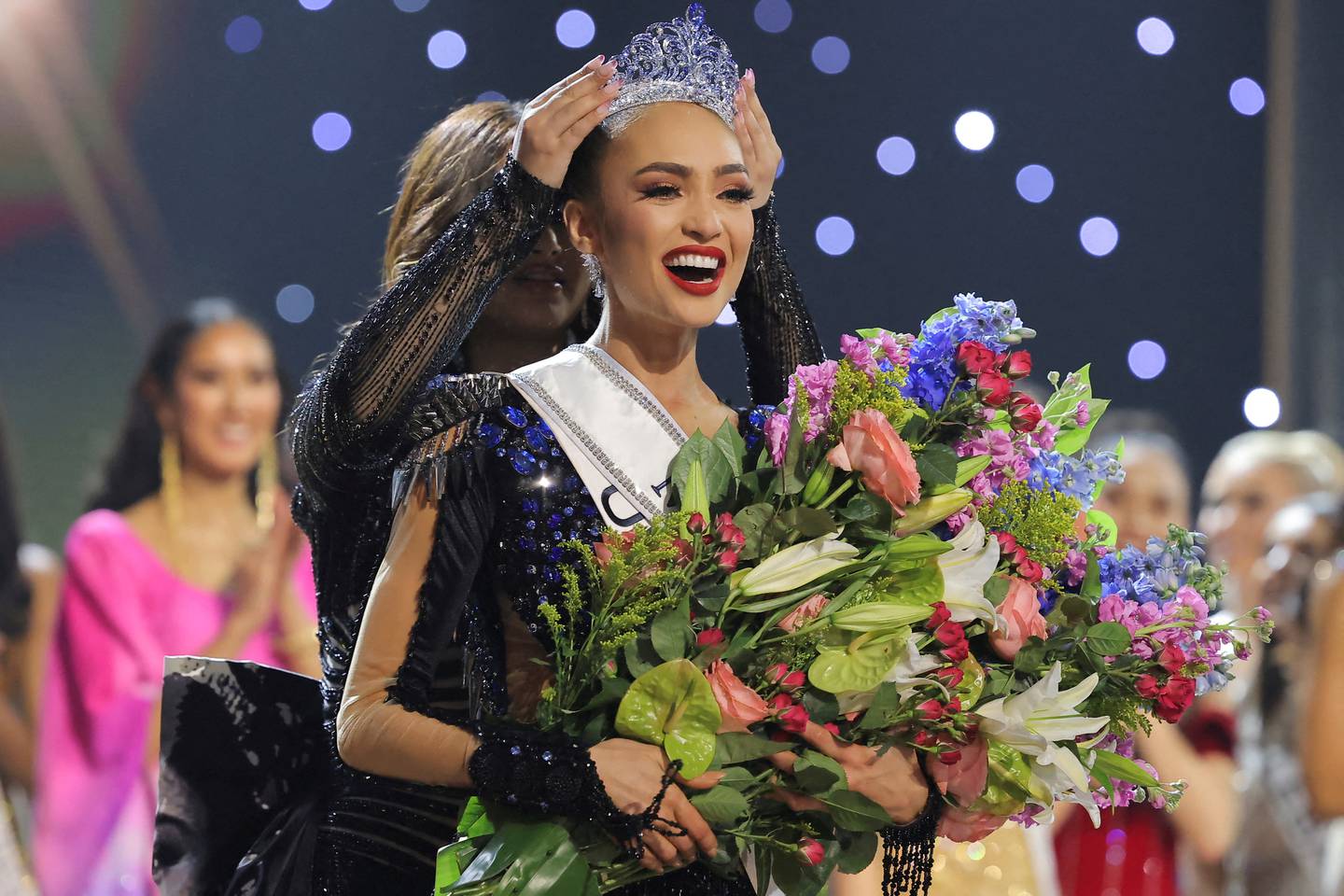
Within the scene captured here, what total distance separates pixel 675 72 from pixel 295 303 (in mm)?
2129

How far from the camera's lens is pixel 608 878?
126cm

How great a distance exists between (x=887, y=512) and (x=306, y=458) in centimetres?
59

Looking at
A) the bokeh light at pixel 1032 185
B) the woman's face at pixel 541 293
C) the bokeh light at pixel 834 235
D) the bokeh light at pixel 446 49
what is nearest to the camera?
the woman's face at pixel 541 293

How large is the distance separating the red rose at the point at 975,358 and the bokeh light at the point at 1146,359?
2737 millimetres

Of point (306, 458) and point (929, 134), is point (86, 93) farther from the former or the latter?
point (306, 458)

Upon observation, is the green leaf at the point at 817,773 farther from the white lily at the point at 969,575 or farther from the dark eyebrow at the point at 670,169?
the dark eyebrow at the point at 670,169

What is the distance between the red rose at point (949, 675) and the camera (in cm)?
128

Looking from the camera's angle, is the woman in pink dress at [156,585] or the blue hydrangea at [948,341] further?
the woman in pink dress at [156,585]

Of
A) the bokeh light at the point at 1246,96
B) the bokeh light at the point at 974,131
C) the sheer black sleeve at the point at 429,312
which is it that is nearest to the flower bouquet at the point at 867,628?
the sheer black sleeve at the point at 429,312

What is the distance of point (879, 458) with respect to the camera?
1.25 meters

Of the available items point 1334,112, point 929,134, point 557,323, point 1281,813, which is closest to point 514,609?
point 557,323

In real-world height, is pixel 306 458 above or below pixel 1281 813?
above

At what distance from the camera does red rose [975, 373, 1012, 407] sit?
4.30 ft

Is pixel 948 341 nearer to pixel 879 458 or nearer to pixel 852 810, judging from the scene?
pixel 879 458
